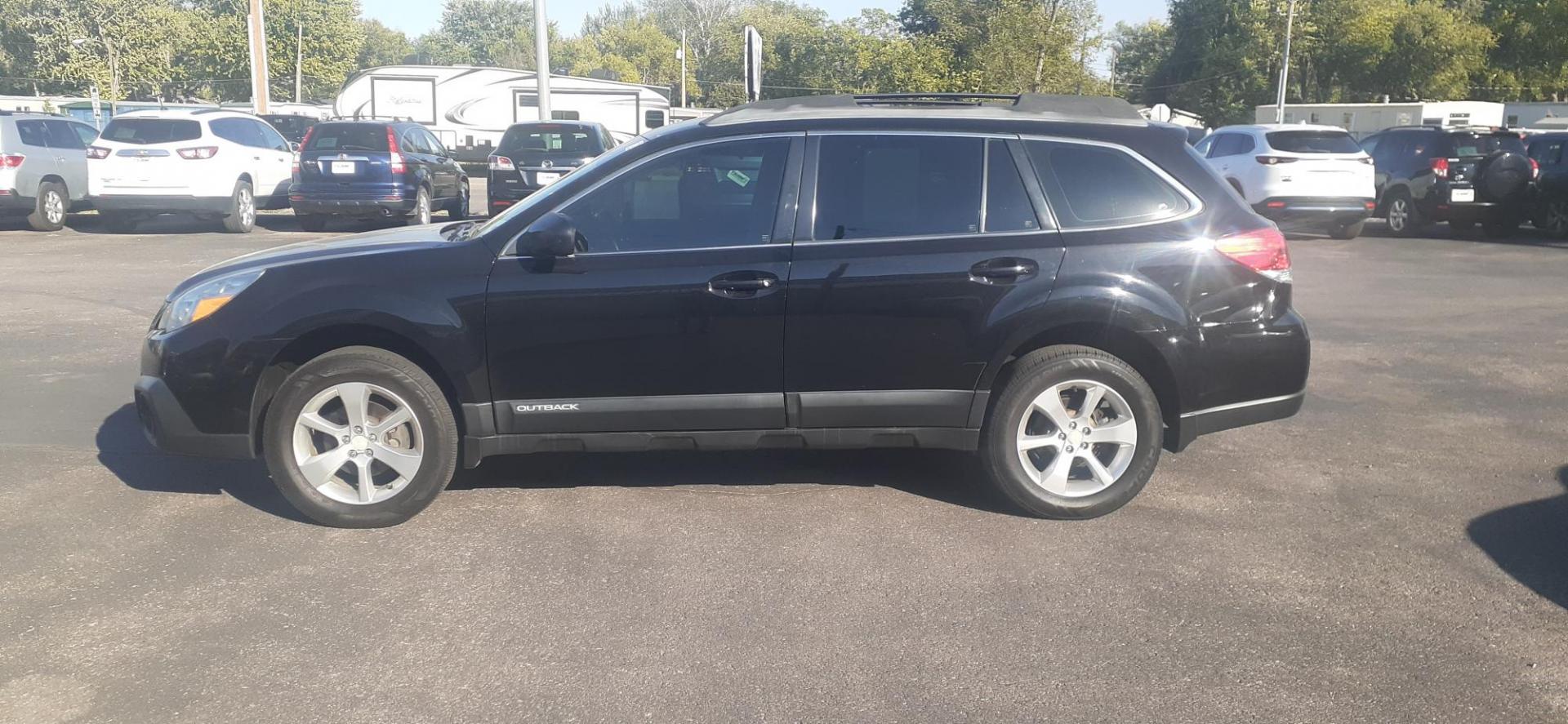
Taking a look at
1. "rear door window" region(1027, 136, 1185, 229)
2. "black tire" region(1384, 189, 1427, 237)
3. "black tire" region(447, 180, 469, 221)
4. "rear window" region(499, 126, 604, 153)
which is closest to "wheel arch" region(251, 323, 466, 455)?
"rear door window" region(1027, 136, 1185, 229)

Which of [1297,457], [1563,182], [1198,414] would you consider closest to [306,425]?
[1198,414]

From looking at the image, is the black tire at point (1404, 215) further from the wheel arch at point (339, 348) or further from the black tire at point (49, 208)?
A: the black tire at point (49, 208)

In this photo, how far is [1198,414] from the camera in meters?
5.36

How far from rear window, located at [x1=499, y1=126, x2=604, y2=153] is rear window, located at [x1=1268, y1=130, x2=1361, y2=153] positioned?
9665mm

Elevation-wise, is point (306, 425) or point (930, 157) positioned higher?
point (930, 157)

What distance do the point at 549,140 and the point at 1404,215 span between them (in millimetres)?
13079

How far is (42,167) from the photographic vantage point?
17.5 meters

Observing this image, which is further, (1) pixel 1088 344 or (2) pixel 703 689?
(1) pixel 1088 344

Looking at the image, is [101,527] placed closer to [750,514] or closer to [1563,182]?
[750,514]

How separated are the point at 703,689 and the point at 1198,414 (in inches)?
106

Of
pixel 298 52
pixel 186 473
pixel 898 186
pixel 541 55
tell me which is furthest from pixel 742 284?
pixel 298 52

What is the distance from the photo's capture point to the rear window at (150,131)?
17.3m

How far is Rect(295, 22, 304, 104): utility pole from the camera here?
68438mm

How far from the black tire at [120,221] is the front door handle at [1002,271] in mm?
16238
